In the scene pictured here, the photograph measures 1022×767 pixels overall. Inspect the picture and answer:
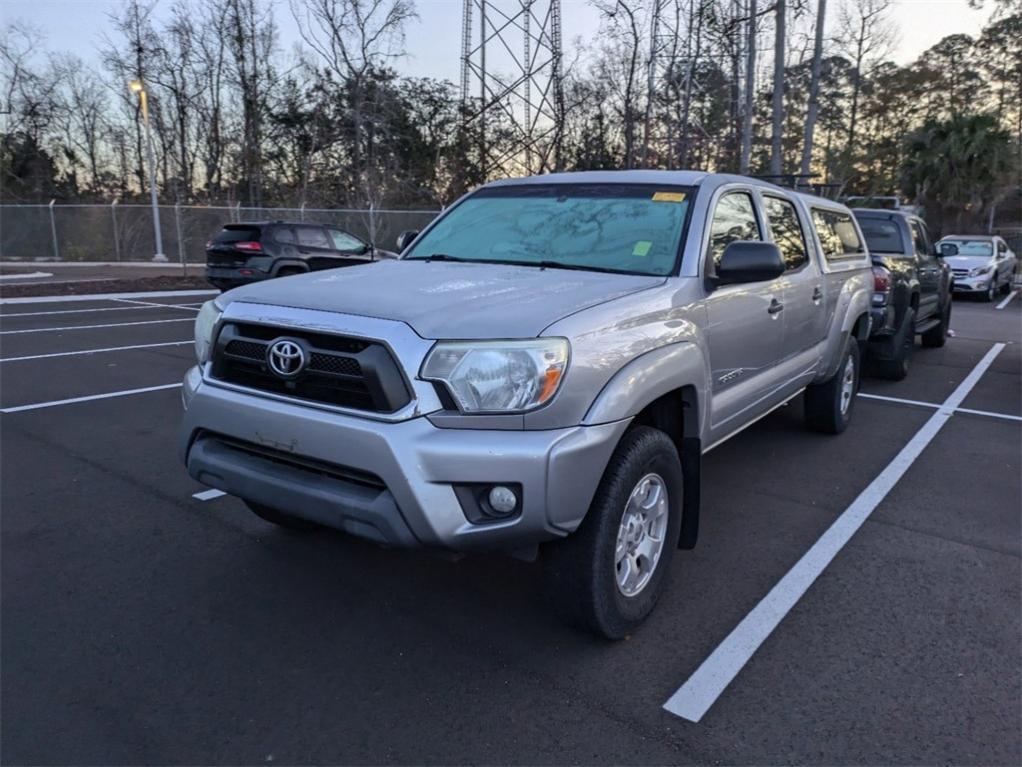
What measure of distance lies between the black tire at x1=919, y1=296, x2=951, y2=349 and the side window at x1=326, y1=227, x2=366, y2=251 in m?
10.8

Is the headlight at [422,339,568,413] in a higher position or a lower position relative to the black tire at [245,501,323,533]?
higher

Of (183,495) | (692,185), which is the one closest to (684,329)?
(692,185)

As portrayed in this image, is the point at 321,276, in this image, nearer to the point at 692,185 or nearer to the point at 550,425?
the point at 550,425

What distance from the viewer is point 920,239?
10.4 metres

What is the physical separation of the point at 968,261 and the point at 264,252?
17.6 meters

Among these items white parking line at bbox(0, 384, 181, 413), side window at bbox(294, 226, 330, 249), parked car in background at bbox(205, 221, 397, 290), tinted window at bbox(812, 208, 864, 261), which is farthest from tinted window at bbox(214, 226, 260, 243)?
tinted window at bbox(812, 208, 864, 261)

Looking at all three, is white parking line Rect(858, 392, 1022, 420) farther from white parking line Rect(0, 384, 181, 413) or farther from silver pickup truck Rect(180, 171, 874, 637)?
white parking line Rect(0, 384, 181, 413)

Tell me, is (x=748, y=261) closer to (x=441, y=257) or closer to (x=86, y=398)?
(x=441, y=257)

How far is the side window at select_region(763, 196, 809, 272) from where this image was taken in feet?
16.6

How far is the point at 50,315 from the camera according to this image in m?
13.4

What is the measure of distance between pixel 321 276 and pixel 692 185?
197cm

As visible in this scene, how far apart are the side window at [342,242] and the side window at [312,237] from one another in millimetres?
212

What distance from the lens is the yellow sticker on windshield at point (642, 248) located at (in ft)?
12.7

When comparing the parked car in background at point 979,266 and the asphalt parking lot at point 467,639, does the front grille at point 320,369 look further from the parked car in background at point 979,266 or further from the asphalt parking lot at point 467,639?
the parked car in background at point 979,266
